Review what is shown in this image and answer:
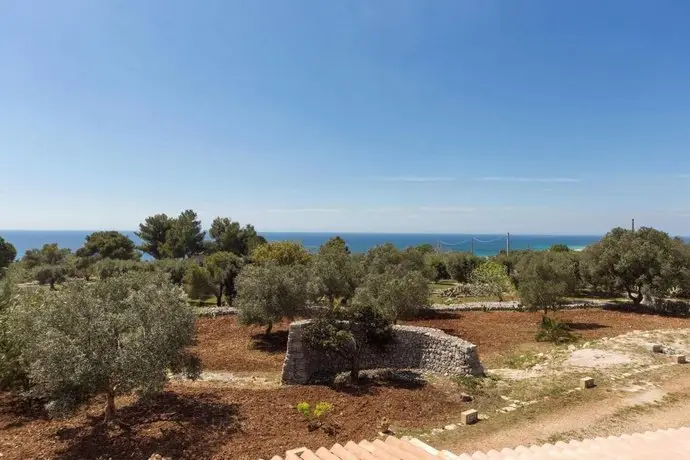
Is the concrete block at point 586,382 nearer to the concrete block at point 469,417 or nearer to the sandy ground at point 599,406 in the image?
the sandy ground at point 599,406

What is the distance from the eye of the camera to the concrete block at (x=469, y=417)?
12.6 metres

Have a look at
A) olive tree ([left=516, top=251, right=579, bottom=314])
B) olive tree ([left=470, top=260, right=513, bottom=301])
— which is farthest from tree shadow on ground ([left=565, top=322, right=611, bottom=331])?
olive tree ([left=470, top=260, right=513, bottom=301])

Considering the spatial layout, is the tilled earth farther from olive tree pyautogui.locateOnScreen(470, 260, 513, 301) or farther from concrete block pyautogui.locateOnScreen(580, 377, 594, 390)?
olive tree pyautogui.locateOnScreen(470, 260, 513, 301)

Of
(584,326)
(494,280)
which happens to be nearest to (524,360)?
(584,326)

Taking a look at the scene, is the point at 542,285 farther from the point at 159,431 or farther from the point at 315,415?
the point at 159,431

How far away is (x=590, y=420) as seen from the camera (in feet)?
41.6

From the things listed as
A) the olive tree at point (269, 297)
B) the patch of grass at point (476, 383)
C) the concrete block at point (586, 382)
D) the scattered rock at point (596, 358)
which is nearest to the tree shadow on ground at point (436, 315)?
the olive tree at point (269, 297)

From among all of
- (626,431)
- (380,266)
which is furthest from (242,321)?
(626,431)

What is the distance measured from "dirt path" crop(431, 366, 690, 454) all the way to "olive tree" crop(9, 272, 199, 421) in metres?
8.33

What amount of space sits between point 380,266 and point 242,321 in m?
15.8

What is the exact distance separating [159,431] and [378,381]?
27.0ft

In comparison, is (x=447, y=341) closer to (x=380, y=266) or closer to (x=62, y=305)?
(x=62, y=305)

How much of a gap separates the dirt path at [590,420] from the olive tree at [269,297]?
14.2 metres

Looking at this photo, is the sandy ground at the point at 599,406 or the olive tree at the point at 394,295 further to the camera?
the olive tree at the point at 394,295
